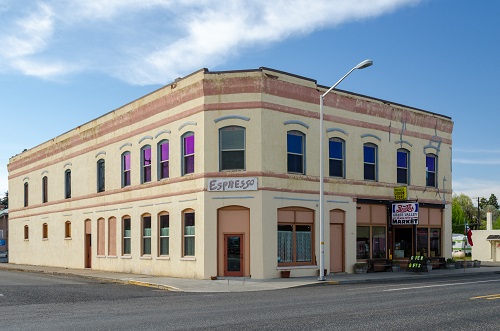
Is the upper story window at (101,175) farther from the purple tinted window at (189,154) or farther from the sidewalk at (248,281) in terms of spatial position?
the purple tinted window at (189,154)

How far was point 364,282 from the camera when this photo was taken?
25.7 meters

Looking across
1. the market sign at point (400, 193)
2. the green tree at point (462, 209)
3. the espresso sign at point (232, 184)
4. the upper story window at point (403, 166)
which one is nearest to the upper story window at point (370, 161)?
→ the market sign at point (400, 193)

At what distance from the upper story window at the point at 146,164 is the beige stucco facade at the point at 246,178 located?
21cm

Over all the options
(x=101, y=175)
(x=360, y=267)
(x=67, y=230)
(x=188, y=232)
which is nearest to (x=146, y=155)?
(x=188, y=232)

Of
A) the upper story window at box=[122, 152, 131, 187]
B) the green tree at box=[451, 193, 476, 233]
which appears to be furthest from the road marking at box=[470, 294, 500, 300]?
the green tree at box=[451, 193, 476, 233]

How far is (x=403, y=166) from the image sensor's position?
110 feet

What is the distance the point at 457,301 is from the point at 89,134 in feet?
88.7

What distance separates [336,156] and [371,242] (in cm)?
514

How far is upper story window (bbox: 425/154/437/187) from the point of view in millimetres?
35062

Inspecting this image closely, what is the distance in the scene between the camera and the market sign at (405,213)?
102 feet

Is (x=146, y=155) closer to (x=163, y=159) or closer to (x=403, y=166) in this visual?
(x=163, y=159)

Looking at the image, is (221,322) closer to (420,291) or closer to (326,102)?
(420,291)

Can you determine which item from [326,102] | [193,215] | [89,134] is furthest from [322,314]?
[89,134]

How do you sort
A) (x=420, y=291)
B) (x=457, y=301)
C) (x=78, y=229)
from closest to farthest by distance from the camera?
(x=457, y=301) → (x=420, y=291) → (x=78, y=229)
